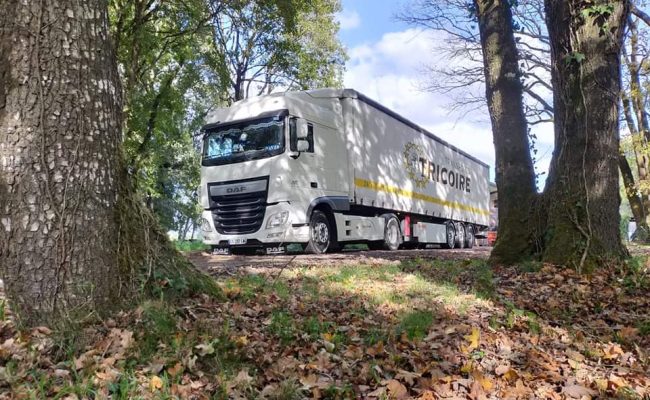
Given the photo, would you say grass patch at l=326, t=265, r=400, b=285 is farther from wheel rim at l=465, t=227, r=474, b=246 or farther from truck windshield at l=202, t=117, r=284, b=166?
wheel rim at l=465, t=227, r=474, b=246

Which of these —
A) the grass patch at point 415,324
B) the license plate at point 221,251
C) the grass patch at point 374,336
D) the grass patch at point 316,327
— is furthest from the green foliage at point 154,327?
the license plate at point 221,251

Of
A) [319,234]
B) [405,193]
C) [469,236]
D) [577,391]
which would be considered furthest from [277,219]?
[469,236]

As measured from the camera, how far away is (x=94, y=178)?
145 inches

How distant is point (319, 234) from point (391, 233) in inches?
160

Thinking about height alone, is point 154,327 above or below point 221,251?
below

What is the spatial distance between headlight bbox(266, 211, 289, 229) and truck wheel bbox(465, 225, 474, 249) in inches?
540

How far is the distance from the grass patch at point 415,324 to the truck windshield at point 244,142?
729 centimetres

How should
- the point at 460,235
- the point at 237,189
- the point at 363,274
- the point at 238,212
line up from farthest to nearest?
the point at 460,235, the point at 238,212, the point at 237,189, the point at 363,274

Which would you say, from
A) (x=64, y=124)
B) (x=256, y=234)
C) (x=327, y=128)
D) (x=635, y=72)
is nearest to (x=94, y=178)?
(x=64, y=124)

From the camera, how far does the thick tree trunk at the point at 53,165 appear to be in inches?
135

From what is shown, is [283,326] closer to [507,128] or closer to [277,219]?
[507,128]

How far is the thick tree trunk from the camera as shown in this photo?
11.3 feet

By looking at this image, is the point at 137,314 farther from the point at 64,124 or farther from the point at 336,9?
the point at 336,9

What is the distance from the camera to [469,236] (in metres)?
23.5
